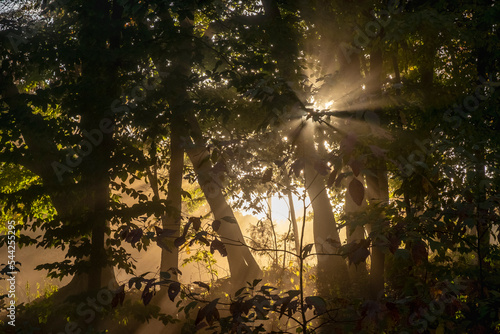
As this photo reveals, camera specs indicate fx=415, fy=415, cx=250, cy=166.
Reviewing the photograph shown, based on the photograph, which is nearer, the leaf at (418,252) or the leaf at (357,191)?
the leaf at (357,191)

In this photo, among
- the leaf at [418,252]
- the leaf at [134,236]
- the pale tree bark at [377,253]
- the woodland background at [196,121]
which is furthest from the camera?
the pale tree bark at [377,253]

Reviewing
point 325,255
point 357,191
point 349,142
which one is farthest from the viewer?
point 325,255

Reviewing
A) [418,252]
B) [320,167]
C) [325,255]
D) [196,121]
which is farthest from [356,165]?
[325,255]

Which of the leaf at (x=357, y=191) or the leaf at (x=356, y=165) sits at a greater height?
the leaf at (x=356, y=165)

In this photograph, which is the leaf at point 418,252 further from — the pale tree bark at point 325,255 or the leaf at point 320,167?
the pale tree bark at point 325,255

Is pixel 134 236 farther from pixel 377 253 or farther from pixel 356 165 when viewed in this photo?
pixel 377 253

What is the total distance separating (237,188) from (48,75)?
639 centimetres

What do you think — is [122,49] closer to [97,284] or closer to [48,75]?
[97,284]

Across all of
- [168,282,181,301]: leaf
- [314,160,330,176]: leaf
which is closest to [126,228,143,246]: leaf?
[168,282,181,301]: leaf

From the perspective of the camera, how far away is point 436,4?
8.09m

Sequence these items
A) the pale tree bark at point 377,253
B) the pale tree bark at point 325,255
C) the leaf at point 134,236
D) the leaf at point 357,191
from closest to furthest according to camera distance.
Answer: the leaf at point 357,191 → the leaf at point 134,236 → the pale tree bark at point 377,253 → the pale tree bark at point 325,255

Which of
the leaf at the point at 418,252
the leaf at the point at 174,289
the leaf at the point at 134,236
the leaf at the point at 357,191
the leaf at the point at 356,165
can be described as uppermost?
the leaf at the point at 356,165

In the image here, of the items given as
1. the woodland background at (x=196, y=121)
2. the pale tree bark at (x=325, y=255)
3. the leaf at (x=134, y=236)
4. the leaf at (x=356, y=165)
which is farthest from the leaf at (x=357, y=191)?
the pale tree bark at (x=325, y=255)

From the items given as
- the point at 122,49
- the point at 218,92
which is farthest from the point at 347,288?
the point at 122,49
